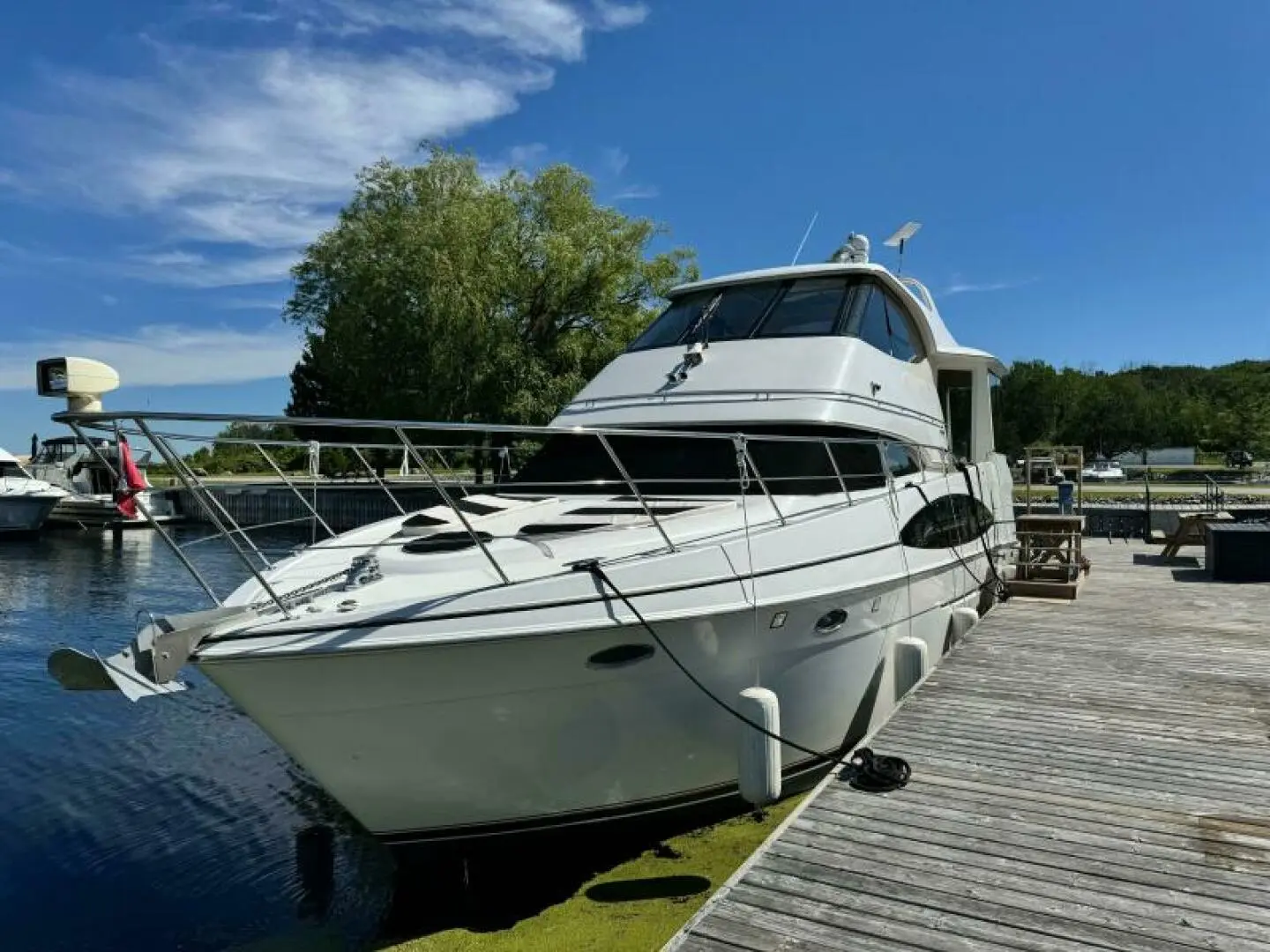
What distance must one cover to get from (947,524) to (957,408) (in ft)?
10.8

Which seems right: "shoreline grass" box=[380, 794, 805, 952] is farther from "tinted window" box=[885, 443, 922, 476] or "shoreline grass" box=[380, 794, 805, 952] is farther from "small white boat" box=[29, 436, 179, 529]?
"small white boat" box=[29, 436, 179, 529]

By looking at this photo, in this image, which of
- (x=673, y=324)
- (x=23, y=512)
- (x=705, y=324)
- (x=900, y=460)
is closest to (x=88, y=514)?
(x=23, y=512)

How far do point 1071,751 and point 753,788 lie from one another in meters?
1.87

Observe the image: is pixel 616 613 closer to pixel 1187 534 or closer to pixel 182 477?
pixel 182 477

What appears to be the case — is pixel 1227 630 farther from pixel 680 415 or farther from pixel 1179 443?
pixel 1179 443

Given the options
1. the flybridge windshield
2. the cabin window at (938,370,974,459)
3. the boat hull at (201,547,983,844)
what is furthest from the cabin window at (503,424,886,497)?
the cabin window at (938,370,974,459)

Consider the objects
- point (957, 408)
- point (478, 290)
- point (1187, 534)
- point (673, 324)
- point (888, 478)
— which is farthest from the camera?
point (478, 290)

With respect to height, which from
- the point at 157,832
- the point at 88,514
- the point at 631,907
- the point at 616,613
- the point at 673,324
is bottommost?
the point at 157,832

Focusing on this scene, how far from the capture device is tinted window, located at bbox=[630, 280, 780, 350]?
8188mm

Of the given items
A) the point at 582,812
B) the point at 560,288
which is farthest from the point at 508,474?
the point at 560,288

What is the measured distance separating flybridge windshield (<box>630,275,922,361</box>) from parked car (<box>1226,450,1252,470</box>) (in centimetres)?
4950

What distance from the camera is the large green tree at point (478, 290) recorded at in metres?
23.7

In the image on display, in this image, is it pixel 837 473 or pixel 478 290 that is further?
pixel 478 290

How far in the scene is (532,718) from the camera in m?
4.65
